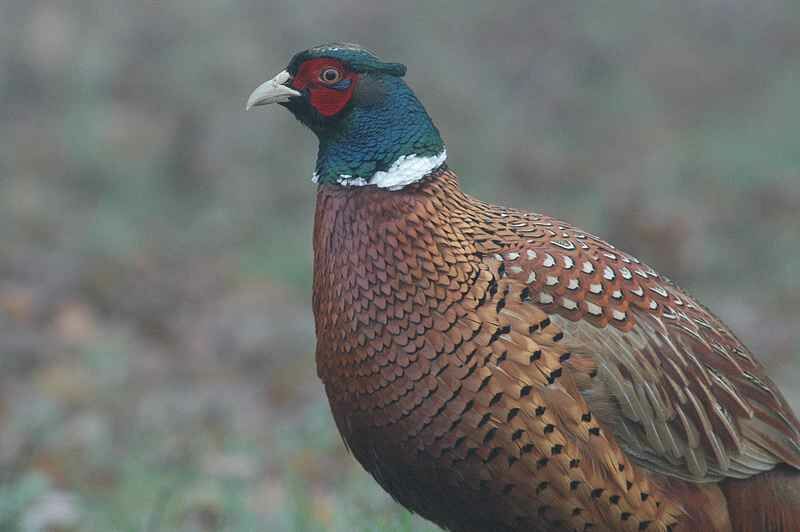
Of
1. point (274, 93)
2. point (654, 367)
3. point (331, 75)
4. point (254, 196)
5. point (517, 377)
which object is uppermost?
point (254, 196)

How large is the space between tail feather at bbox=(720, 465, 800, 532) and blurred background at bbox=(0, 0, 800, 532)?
1354 millimetres

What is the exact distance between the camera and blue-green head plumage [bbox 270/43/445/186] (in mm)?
3574

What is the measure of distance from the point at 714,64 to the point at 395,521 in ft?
35.6

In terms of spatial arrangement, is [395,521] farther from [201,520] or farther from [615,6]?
[615,6]

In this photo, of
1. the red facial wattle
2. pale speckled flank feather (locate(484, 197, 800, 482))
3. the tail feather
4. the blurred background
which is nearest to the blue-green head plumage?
the red facial wattle

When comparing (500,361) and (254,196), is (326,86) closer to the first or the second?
(500,361)

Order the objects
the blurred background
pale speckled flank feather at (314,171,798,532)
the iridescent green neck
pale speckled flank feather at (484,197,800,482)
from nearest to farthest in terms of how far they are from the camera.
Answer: pale speckled flank feather at (314,171,798,532), pale speckled flank feather at (484,197,800,482), the iridescent green neck, the blurred background

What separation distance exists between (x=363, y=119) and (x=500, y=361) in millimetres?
864

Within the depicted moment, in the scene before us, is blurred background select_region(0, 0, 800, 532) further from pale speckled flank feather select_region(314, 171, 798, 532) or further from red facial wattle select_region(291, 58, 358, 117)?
red facial wattle select_region(291, 58, 358, 117)

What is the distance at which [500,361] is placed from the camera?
3.31 metres

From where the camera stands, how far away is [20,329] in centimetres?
720

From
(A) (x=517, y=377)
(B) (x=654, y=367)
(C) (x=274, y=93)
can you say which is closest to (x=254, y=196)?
(C) (x=274, y=93)

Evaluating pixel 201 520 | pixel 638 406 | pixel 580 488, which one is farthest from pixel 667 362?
pixel 201 520

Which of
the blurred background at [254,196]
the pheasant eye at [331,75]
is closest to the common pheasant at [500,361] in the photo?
the pheasant eye at [331,75]
